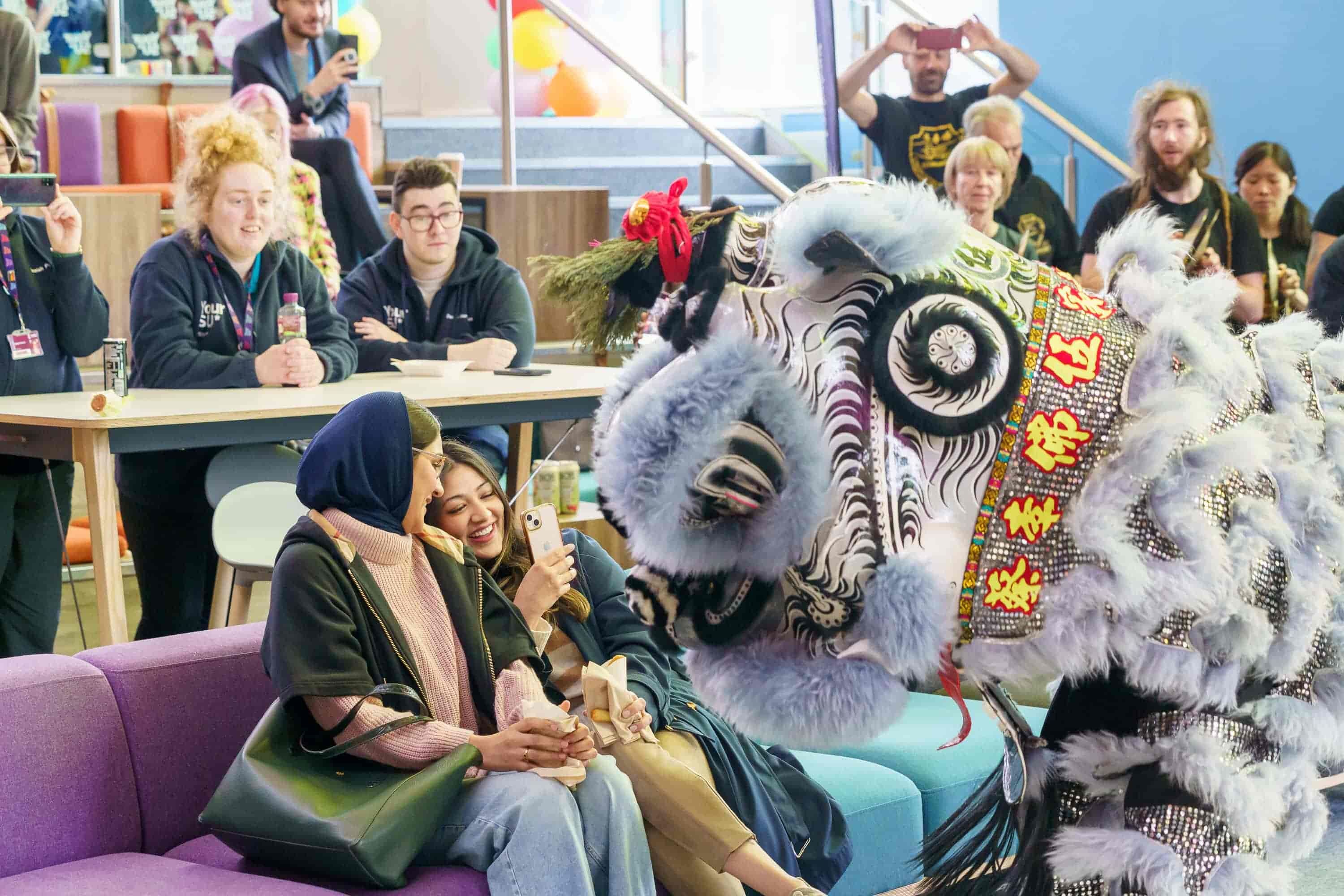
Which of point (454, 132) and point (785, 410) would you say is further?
point (454, 132)

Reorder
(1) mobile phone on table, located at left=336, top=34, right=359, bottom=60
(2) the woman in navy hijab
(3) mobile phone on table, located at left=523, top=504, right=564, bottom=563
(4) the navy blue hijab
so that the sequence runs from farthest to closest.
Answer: (1) mobile phone on table, located at left=336, top=34, right=359, bottom=60, (3) mobile phone on table, located at left=523, top=504, right=564, bottom=563, (4) the navy blue hijab, (2) the woman in navy hijab

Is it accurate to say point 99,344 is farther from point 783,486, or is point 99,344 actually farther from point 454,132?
point 454,132

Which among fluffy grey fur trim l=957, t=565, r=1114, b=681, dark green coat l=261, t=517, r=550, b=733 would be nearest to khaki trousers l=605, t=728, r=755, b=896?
dark green coat l=261, t=517, r=550, b=733

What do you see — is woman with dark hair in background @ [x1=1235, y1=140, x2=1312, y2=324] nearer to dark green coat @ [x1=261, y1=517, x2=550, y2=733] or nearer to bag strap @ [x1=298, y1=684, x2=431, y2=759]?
dark green coat @ [x1=261, y1=517, x2=550, y2=733]

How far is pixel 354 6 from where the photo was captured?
8.35 meters

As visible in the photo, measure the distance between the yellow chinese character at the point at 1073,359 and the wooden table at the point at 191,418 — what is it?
5.72 feet

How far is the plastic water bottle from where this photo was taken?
3580 mm

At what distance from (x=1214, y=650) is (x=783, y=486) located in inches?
12.4

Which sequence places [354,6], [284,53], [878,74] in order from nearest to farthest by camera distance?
[284,53]
[878,74]
[354,6]

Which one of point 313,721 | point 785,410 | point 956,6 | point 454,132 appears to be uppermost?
point 956,6

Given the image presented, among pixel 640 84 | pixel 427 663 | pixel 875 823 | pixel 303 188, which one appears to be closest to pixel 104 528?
pixel 427 663

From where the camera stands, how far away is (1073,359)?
1.02m

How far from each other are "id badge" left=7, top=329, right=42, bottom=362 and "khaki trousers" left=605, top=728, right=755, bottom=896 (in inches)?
72.6


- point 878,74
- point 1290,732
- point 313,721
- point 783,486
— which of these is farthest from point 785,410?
point 878,74
